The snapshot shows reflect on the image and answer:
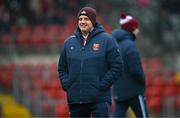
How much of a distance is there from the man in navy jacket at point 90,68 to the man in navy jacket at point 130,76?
5.61 ft

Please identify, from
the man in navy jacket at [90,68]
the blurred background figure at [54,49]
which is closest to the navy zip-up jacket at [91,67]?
the man in navy jacket at [90,68]

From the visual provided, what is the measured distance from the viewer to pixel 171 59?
2006 centimetres

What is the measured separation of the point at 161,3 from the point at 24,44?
4086 mm

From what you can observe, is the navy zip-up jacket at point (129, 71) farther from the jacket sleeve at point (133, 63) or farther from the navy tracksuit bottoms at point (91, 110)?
the navy tracksuit bottoms at point (91, 110)

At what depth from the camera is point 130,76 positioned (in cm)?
1077

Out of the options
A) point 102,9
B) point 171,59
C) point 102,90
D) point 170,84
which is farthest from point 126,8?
point 102,90

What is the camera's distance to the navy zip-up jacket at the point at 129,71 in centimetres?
1062

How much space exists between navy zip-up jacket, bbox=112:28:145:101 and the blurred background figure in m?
5.84

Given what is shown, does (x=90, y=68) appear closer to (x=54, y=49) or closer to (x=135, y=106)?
(x=135, y=106)

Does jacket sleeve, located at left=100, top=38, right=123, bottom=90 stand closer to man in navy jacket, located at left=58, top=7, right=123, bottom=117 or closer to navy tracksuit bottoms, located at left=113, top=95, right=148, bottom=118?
man in navy jacket, located at left=58, top=7, right=123, bottom=117

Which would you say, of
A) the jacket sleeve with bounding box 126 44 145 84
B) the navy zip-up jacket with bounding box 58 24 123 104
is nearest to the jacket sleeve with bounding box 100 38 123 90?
the navy zip-up jacket with bounding box 58 24 123 104

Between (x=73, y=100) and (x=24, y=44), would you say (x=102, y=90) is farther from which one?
(x=24, y=44)

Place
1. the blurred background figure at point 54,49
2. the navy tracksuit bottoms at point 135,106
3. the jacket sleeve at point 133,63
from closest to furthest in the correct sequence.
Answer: the jacket sleeve at point 133,63 → the navy tracksuit bottoms at point 135,106 → the blurred background figure at point 54,49

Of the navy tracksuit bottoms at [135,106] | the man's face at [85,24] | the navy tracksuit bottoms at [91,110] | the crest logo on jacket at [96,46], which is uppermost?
the man's face at [85,24]
